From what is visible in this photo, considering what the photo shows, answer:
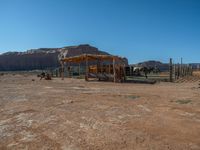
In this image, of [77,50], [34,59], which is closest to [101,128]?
[77,50]

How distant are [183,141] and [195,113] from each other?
2.56 meters

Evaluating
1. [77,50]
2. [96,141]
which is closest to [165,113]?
[96,141]

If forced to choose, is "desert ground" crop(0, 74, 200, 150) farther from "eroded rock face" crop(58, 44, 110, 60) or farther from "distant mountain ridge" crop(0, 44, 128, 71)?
"distant mountain ridge" crop(0, 44, 128, 71)

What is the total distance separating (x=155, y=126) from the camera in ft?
17.9

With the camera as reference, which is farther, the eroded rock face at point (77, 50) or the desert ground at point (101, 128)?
the eroded rock face at point (77, 50)

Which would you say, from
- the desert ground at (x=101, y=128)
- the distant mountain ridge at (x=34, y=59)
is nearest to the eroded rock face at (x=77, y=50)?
the distant mountain ridge at (x=34, y=59)

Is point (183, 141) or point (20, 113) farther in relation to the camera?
point (20, 113)

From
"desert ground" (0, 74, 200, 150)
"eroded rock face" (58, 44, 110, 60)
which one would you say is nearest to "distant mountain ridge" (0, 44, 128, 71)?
"eroded rock face" (58, 44, 110, 60)

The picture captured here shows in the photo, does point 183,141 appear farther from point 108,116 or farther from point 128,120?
point 108,116

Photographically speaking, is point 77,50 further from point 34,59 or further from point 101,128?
point 101,128

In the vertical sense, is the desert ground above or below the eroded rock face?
below

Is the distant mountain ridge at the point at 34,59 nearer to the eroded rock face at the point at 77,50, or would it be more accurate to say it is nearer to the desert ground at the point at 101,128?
the eroded rock face at the point at 77,50

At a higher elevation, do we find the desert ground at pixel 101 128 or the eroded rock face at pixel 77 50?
the eroded rock face at pixel 77 50

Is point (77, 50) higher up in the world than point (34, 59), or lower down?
higher up
